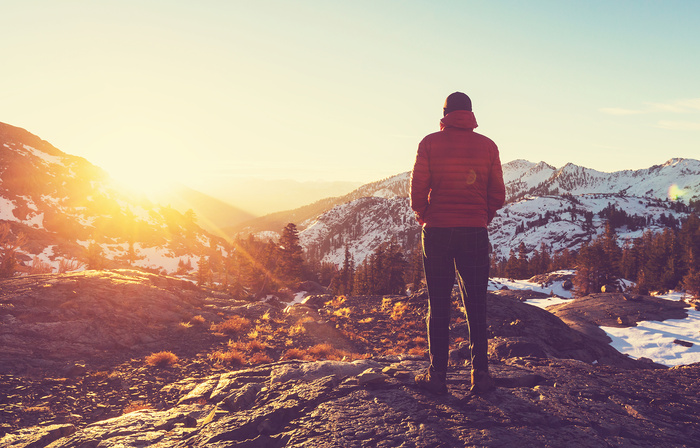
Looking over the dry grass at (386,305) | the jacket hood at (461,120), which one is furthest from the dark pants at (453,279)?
the dry grass at (386,305)

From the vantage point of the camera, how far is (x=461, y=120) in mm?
4582

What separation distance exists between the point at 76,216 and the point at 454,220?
89270 millimetres

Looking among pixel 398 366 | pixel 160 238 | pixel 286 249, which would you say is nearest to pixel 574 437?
pixel 398 366

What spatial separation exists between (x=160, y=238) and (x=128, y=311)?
3038 inches

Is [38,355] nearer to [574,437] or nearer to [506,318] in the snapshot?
[574,437]

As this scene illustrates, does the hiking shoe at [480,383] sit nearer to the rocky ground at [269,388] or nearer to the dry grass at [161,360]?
the rocky ground at [269,388]

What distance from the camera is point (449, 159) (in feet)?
15.0

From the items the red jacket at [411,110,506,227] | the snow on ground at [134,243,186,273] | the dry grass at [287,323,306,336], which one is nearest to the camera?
the red jacket at [411,110,506,227]

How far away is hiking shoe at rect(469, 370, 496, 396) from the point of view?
14.9ft

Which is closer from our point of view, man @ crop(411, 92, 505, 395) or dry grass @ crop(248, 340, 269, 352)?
man @ crop(411, 92, 505, 395)

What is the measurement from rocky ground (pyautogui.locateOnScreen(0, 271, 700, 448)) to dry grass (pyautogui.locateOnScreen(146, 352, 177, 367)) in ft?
0.30

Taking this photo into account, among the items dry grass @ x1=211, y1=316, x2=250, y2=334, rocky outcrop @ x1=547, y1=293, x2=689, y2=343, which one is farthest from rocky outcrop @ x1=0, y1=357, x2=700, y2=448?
rocky outcrop @ x1=547, y1=293, x2=689, y2=343

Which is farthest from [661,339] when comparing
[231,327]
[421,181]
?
[421,181]

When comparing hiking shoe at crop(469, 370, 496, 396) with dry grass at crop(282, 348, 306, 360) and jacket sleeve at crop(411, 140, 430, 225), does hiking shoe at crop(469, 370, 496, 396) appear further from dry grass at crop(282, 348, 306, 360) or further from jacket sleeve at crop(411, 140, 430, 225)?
dry grass at crop(282, 348, 306, 360)
